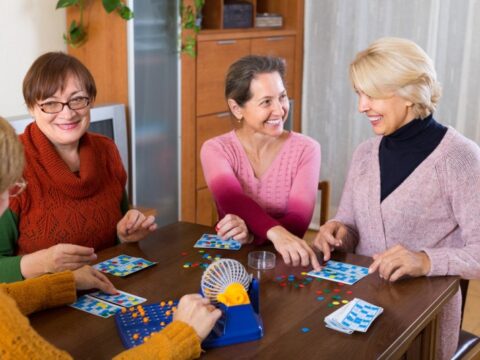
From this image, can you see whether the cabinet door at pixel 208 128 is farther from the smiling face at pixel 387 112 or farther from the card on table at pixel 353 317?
the card on table at pixel 353 317

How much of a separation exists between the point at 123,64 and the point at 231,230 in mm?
1950

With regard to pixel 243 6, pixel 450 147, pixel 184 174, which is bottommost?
pixel 184 174

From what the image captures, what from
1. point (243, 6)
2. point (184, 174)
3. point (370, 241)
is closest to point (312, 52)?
point (243, 6)

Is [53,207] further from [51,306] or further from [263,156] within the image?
[263,156]

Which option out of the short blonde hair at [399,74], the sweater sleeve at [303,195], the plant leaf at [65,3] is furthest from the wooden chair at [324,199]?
the plant leaf at [65,3]

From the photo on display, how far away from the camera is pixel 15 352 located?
1227 mm

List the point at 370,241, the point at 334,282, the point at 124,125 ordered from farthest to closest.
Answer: the point at 124,125, the point at 370,241, the point at 334,282

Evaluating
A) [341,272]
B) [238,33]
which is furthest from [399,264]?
[238,33]

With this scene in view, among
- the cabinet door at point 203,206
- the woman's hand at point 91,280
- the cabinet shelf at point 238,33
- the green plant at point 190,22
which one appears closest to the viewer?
the woman's hand at point 91,280

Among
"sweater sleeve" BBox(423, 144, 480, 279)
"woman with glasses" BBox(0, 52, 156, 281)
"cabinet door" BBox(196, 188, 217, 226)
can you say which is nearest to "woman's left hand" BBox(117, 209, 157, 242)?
"woman with glasses" BBox(0, 52, 156, 281)

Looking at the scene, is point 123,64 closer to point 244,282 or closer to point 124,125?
point 124,125

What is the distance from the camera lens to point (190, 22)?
4.04 m

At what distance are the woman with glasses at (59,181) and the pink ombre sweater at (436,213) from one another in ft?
2.27

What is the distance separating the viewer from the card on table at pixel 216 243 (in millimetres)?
2119
